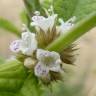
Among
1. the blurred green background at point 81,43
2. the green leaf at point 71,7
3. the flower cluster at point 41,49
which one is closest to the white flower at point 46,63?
the flower cluster at point 41,49

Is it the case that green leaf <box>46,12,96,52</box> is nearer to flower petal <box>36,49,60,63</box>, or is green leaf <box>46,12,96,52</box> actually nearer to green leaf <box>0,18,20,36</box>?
flower petal <box>36,49,60,63</box>

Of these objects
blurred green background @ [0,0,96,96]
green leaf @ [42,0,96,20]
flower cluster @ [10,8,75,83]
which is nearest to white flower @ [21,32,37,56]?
flower cluster @ [10,8,75,83]

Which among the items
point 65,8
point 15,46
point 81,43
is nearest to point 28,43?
point 15,46

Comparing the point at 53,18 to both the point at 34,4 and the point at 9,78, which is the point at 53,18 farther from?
the point at 9,78

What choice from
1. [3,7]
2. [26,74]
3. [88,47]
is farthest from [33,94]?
Result: [3,7]

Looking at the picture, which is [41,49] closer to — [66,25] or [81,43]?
[66,25]
